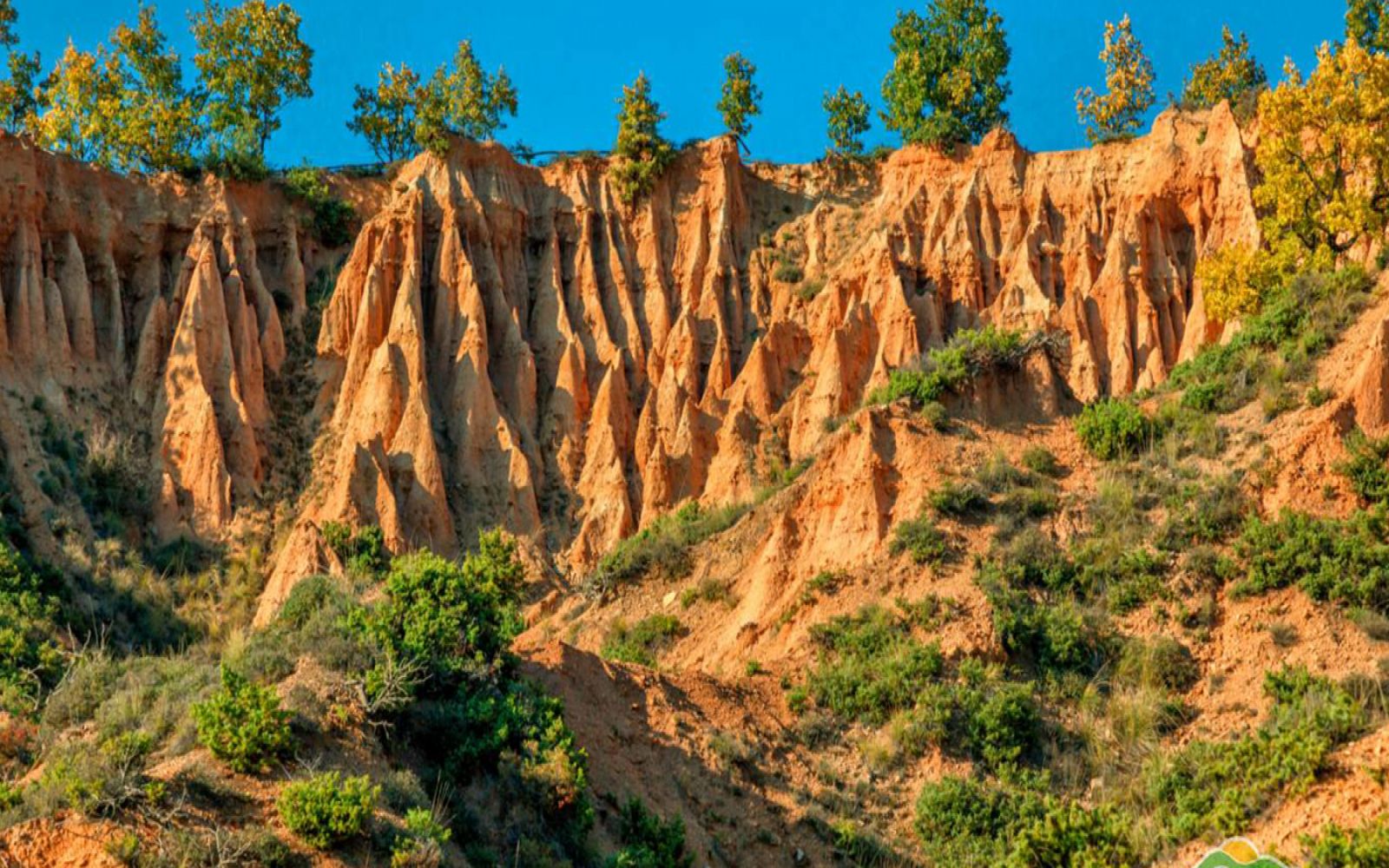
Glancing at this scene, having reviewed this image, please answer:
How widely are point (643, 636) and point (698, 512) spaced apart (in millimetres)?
8086

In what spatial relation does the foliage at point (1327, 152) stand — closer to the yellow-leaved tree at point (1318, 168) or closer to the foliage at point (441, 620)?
the yellow-leaved tree at point (1318, 168)

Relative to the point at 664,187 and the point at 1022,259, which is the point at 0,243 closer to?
the point at 664,187

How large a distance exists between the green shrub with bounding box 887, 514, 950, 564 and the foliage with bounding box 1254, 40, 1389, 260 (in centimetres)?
1284

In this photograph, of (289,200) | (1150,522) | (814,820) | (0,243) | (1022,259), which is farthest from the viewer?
(289,200)

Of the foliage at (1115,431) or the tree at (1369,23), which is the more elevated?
the tree at (1369,23)

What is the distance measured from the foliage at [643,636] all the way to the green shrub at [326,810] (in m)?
12.0

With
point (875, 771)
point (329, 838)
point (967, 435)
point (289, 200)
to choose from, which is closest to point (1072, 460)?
point (967, 435)

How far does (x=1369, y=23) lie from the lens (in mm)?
50656

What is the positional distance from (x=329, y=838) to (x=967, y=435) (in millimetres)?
15958

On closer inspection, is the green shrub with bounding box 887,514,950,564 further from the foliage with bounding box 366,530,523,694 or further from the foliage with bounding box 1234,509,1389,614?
the foliage with bounding box 366,530,523,694

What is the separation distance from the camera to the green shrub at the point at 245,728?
16.8 meters

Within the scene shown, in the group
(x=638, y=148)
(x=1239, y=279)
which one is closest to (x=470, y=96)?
(x=638, y=148)

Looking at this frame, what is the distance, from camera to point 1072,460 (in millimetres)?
28422

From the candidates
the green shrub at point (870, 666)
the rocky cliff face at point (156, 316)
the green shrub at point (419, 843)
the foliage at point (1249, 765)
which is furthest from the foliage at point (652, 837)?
the rocky cliff face at point (156, 316)
